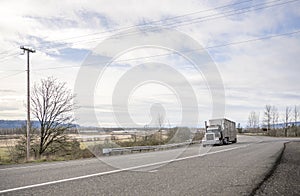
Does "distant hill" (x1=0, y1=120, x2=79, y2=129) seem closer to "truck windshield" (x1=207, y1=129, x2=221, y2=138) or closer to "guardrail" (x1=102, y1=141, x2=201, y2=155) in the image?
"guardrail" (x1=102, y1=141, x2=201, y2=155)

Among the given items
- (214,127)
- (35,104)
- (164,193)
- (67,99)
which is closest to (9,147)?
(35,104)

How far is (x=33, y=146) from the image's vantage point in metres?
35.8

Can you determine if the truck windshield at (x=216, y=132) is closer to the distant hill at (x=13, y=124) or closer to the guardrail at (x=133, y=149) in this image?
the guardrail at (x=133, y=149)

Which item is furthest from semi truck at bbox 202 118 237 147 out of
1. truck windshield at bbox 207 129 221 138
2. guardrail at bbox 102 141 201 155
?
guardrail at bbox 102 141 201 155

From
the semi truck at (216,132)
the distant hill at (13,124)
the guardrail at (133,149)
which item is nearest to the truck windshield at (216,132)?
the semi truck at (216,132)

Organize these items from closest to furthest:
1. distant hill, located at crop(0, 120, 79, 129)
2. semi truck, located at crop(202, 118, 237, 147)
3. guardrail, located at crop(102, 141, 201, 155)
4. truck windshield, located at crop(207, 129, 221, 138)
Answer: guardrail, located at crop(102, 141, 201, 155), distant hill, located at crop(0, 120, 79, 129), semi truck, located at crop(202, 118, 237, 147), truck windshield, located at crop(207, 129, 221, 138)

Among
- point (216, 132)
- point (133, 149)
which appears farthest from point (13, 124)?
point (216, 132)

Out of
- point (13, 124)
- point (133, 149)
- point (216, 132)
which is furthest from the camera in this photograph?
point (216, 132)

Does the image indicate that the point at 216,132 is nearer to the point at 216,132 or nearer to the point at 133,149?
the point at 216,132

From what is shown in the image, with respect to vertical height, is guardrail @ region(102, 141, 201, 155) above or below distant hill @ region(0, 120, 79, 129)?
below

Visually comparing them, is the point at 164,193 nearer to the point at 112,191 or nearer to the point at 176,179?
the point at 112,191

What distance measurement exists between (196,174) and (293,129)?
102021 mm

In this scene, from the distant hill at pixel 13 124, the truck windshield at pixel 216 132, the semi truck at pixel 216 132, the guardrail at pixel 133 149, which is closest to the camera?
the guardrail at pixel 133 149

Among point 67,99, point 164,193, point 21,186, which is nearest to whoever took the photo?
point 164,193
